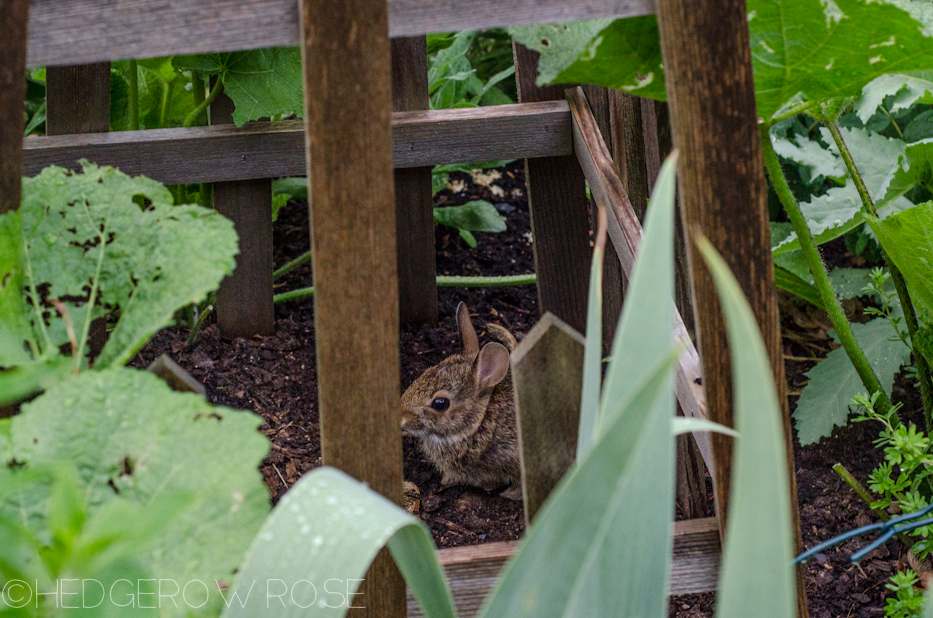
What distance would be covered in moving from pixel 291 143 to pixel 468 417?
104 cm

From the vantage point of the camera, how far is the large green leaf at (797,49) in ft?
3.95

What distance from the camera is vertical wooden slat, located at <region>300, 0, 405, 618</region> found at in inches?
41.8

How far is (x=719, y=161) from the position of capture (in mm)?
1153

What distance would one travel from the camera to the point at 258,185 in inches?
97.3

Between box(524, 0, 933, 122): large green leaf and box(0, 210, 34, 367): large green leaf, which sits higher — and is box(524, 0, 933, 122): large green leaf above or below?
above

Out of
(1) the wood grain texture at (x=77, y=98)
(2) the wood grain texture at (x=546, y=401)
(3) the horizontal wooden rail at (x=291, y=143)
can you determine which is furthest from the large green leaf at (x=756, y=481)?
(1) the wood grain texture at (x=77, y=98)

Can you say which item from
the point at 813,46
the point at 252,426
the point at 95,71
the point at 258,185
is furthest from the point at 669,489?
the point at 95,71

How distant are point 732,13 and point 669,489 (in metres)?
0.68

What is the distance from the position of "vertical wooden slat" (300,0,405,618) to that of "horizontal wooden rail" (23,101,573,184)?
127cm

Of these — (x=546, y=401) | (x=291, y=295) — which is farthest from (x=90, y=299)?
(x=291, y=295)

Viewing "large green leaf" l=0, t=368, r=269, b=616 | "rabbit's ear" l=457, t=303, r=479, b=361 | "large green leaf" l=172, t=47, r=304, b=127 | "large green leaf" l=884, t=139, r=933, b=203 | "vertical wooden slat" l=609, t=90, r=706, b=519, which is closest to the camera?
"large green leaf" l=0, t=368, r=269, b=616

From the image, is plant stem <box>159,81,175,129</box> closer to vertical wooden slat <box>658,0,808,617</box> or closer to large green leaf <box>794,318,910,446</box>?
vertical wooden slat <box>658,0,808,617</box>

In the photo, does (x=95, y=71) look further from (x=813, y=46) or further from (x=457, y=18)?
(x=813, y=46)

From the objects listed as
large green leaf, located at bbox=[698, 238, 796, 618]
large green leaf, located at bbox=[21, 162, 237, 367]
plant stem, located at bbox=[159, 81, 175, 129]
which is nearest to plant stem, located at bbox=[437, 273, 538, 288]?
plant stem, located at bbox=[159, 81, 175, 129]
